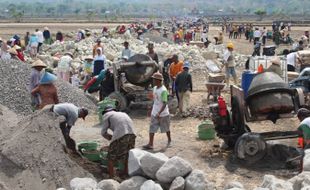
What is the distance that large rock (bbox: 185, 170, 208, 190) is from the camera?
330 inches

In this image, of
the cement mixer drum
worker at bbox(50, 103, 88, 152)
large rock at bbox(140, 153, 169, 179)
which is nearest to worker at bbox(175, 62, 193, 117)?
the cement mixer drum

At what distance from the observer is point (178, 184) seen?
330 inches

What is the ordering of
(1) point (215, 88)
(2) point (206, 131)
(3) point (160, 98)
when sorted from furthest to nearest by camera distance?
(1) point (215, 88) < (2) point (206, 131) < (3) point (160, 98)

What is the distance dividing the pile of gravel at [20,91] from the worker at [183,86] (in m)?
2.51

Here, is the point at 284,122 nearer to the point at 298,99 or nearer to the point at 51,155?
the point at 298,99

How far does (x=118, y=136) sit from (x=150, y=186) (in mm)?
1593

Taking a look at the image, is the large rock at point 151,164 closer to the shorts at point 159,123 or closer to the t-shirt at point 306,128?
the t-shirt at point 306,128

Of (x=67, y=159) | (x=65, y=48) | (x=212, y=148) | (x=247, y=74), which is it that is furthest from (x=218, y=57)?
(x=67, y=159)

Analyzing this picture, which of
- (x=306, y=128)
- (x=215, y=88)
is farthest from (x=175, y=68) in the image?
(x=306, y=128)

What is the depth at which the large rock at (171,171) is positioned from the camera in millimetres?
8531

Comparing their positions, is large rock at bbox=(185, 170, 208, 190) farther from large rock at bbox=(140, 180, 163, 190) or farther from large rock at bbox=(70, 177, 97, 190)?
large rock at bbox=(70, 177, 97, 190)

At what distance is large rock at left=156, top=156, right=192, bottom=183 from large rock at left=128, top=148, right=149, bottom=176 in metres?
0.34

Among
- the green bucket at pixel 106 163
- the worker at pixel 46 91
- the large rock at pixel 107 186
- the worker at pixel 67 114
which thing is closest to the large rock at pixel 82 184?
the large rock at pixel 107 186

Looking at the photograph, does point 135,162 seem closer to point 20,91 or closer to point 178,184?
point 178,184
